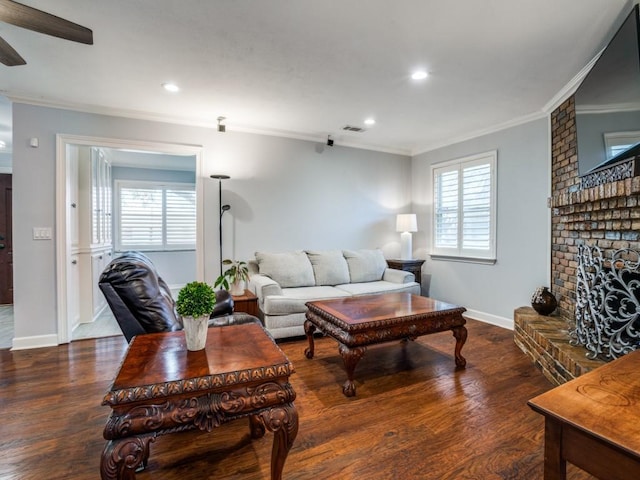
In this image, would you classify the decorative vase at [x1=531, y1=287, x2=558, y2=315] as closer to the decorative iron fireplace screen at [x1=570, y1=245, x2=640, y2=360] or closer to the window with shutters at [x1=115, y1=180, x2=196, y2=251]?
the decorative iron fireplace screen at [x1=570, y1=245, x2=640, y2=360]

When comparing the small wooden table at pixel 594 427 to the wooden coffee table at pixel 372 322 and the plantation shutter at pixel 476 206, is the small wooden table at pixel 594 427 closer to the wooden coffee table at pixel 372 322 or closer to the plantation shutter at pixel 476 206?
the wooden coffee table at pixel 372 322

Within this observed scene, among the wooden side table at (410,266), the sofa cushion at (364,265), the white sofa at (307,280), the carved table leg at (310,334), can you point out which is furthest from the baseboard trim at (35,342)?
the wooden side table at (410,266)

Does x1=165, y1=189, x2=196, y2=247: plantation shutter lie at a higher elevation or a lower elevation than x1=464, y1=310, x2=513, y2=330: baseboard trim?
higher

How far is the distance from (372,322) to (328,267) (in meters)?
1.90

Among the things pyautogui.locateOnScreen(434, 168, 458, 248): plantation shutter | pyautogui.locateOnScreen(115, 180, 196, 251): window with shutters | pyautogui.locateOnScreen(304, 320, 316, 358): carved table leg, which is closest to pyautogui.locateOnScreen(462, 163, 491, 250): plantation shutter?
pyautogui.locateOnScreen(434, 168, 458, 248): plantation shutter

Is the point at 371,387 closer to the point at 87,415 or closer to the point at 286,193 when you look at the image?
the point at 87,415

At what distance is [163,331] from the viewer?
1.85 m

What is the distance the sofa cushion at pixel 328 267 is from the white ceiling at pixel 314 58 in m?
1.74

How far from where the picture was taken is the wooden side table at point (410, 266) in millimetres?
4809

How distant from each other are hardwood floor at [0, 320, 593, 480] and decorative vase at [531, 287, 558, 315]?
0.61 meters

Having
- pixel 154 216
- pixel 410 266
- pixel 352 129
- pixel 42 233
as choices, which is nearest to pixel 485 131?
pixel 352 129

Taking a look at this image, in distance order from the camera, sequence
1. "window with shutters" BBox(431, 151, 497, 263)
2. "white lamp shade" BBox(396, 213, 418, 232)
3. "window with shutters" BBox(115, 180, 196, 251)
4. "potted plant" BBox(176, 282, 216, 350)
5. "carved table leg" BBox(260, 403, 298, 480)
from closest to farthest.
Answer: "carved table leg" BBox(260, 403, 298, 480) → "potted plant" BBox(176, 282, 216, 350) → "window with shutters" BBox(431, 151, 497, 263) → "white lamp shade" BBox(396, 213, 418, 232) → "window with shutters" BBox(115, 180, 196, 251)

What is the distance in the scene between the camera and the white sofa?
3457mm

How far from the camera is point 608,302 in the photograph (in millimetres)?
2141
